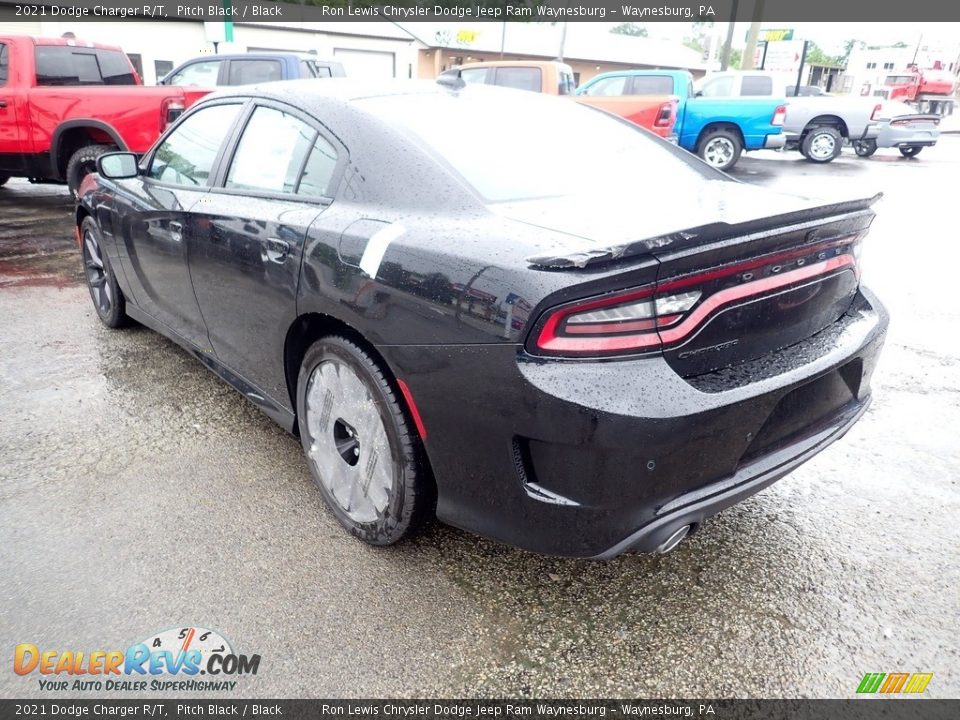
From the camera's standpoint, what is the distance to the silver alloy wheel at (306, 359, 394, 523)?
2.20m

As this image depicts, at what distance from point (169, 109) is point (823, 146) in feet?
44.2

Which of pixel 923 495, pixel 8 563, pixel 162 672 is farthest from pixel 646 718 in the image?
pixel 8 563

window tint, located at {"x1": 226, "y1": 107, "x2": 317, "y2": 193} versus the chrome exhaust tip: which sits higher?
window tint, located at {"x1": 226, "y1": 107, "x2": 317, "y2": 193}

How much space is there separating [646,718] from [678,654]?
24cm

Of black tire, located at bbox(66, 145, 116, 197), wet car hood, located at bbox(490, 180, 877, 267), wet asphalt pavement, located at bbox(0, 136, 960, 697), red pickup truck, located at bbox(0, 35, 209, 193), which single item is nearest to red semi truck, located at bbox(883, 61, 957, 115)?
red pickup truck, located at bbox(0, 35, 209, 193)

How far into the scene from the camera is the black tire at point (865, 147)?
52.0 feet

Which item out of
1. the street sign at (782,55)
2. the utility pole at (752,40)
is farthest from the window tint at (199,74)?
the street sign at (782,55)

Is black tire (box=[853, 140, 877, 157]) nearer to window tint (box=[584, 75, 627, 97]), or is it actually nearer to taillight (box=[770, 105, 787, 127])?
taillight (box=[770, 105, 787, 127])

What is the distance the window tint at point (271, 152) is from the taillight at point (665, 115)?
9339mm

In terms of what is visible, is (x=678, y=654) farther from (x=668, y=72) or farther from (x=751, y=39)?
(x=751, y=39)

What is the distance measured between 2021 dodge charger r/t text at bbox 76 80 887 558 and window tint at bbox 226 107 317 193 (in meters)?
0.01

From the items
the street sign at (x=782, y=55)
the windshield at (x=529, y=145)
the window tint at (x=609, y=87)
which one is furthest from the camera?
the street sign at (x=782, y=55)

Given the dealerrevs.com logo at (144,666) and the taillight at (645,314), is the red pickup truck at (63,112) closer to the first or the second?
the dealerrevs.com logo at (144,666)

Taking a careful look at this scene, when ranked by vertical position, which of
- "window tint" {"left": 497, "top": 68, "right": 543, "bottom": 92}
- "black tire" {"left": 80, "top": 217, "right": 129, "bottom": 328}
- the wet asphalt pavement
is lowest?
the wet asphalt pavement
